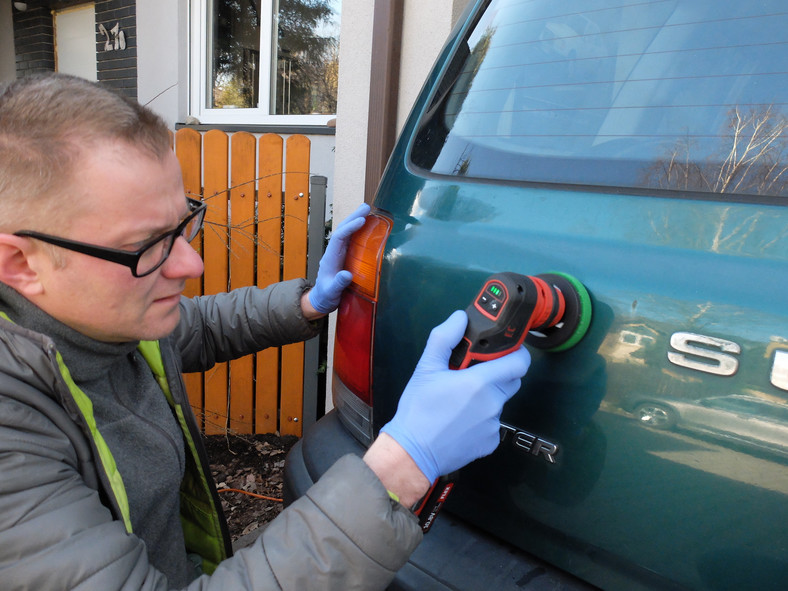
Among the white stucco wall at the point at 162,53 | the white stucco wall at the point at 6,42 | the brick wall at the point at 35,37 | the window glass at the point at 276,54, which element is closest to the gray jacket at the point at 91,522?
the window glass at the point at 276,54

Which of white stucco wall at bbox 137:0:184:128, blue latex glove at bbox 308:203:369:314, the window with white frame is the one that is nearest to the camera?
blue latex glove at bbox 308:203:369:314

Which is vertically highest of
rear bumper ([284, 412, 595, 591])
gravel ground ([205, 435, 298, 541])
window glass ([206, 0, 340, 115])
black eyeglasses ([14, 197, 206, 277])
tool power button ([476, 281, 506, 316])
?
window glass ([206, 0, 340, 115])

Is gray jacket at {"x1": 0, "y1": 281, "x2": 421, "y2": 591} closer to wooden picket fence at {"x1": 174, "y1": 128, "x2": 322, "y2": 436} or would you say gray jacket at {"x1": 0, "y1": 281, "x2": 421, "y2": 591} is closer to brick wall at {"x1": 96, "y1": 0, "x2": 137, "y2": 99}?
wooden picket fence at {"x1": 174, "y1": 128, "x2": 322, "y2": 436}

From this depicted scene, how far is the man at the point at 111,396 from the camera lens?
2.74 feet

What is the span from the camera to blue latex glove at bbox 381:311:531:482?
0.97 meters

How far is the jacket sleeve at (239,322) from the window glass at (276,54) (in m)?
3.40

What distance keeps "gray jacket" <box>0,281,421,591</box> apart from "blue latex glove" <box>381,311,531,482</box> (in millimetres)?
114

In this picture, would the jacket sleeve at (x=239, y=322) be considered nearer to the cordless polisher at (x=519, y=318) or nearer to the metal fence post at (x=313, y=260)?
the cordless polisher at (x=519, y=318)

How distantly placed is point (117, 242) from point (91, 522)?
0.45 metres

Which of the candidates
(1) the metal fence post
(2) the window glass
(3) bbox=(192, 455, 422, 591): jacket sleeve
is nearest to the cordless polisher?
(3) bbox=(192, 455, 422, 591): jacket sleeve

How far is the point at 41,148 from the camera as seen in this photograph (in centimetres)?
90

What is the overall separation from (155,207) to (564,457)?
32.9 inches

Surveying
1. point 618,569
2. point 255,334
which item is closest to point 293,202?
point 255,334

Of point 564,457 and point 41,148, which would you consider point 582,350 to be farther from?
point 41,148
